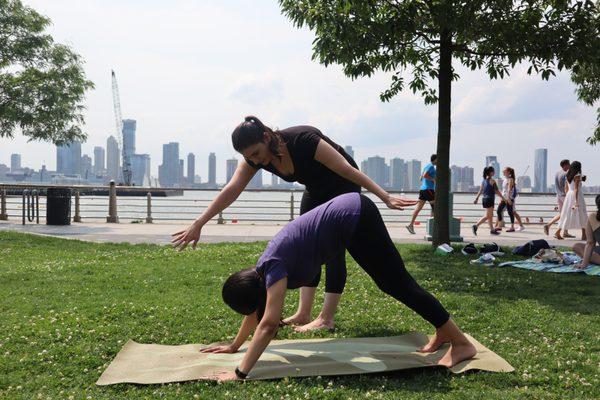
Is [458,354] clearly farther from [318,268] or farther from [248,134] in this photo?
[248,134]

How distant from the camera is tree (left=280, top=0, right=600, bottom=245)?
8.75 metres

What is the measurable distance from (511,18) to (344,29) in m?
2.67

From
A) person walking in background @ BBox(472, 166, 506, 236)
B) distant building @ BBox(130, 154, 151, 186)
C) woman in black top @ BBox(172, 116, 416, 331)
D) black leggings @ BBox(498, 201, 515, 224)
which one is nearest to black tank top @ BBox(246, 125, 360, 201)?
woman in black top @ BBox(172, 116, 416, 331)

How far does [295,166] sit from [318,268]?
0.91 meters

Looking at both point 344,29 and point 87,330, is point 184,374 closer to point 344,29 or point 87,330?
point 87,330

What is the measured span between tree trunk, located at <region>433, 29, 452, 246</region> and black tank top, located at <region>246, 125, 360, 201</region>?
5982 mm

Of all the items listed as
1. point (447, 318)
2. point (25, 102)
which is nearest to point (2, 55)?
point (25, 102)

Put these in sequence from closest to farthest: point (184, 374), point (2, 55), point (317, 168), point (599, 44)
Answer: point (184, 374)
point (317, 168)
point (599, 44)
point (2, 55)

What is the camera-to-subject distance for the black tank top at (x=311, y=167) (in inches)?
169

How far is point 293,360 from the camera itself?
165 inches

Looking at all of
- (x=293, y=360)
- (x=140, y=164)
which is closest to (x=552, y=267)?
(x=293, y=360)

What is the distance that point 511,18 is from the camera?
8977 mm

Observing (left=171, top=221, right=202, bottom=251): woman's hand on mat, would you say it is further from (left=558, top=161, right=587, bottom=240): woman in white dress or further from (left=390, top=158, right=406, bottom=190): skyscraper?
(left=390, top=158, right=406, bottom=190): skyscraper

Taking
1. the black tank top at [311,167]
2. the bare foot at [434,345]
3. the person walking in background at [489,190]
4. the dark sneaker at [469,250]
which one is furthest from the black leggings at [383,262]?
the person walking in background at [489,190]
